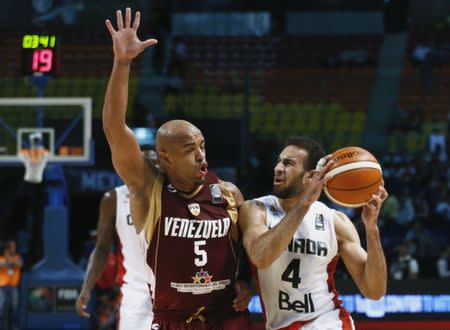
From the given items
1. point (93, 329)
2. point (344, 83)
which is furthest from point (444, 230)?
point (93, 329)

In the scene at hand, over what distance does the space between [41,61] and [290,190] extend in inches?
269

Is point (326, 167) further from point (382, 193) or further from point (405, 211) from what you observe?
point (405, 211)

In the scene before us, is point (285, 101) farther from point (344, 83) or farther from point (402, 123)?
point (402, 123)

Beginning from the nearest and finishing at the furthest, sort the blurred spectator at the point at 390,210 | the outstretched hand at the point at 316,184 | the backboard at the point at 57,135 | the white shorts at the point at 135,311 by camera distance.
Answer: the outstretched hand at the point at 316,184 < the white shorts at the point at 135,311 < the backboard at the point at 57,135 < the blurred spectator at the point at 390,210

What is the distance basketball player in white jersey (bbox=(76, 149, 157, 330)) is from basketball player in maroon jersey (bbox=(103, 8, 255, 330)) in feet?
1.98

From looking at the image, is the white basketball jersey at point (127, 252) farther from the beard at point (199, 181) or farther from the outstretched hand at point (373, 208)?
the outstretched hand at point (373, 208)

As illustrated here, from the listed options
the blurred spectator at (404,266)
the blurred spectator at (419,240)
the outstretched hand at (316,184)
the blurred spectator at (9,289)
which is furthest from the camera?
the blurred spectator at (419,240)

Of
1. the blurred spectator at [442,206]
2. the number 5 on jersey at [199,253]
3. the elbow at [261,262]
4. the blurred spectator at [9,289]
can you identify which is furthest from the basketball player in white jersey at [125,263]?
the blurred spectator at [442,206]

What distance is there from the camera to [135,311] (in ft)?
18.0

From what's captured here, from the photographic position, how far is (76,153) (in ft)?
38.8

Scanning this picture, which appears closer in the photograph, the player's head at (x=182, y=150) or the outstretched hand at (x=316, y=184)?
the outstretched hand at (x=316, y=184)

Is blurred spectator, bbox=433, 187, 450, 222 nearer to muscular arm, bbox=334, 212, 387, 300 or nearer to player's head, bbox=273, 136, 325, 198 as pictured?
muscular arm, bbox=334, 212, 387, 300

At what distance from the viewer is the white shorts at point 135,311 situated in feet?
17.8

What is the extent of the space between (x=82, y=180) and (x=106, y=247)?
30.5ft
